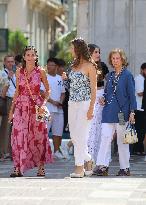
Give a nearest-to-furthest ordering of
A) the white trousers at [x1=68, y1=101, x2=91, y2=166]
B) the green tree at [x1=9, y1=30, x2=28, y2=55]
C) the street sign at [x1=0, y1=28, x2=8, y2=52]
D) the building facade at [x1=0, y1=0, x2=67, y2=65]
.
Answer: the white trousers at [x1=68, y1=101, x2=91, y2=166] → the street sign at [x1=0, y1=28, x2=8, y2=52] → the green tree at [x1=9, y1=30, x2=28, y2=55] → the building facade at [x1=0, y1=0, x2=67, y2=65]

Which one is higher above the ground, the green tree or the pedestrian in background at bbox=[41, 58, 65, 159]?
the green tree

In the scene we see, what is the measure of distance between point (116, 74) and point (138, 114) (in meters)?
4.75

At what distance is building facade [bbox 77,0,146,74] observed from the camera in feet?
66.8

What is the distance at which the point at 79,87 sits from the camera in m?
14.2

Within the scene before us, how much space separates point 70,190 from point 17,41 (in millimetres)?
Result: 47049

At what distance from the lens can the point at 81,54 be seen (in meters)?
14.2

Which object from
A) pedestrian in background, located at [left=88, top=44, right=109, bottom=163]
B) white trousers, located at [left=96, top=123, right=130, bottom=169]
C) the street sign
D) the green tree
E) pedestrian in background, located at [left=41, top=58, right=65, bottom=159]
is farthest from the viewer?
the green tree

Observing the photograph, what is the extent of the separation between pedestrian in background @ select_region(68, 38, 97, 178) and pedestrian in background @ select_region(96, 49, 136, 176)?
0.52 metres

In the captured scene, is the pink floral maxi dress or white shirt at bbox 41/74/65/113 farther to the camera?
white shirt at bbox 41/74/65/113

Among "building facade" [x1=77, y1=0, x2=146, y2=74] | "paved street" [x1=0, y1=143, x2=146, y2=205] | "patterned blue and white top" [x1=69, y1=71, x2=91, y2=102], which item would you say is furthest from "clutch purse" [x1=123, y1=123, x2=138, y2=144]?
"building facade" [x1=77, y1=0, x2=146, y2=74]

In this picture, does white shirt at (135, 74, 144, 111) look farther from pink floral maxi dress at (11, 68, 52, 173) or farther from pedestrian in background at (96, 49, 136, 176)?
pink floral maxi dress at (11, 68, 52, 173)

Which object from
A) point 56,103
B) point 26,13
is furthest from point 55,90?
point 26,13

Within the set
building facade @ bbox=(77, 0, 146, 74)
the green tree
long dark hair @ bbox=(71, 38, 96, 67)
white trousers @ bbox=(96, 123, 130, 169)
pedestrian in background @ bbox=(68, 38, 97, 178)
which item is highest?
the green tree

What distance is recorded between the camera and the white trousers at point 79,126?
14156 millimetres
